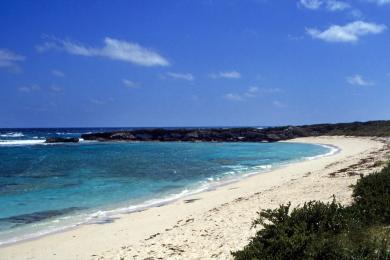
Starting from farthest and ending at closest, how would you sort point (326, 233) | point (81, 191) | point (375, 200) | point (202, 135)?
point (202, 135), point (81, 191), point (375, 200), point (326, 233)

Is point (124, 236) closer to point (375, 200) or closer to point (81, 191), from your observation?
point (375, 200)

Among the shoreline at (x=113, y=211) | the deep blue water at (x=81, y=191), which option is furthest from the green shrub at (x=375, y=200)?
the deep blue water at (x=81, y=191)

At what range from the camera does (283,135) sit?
94688 millimetres

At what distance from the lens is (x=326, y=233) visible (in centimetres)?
697

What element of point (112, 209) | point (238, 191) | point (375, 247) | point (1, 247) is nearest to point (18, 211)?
point (112, 209)

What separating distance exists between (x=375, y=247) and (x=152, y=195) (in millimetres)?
15177

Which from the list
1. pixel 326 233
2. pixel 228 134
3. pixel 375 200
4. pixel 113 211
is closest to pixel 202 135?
pixel 228 134

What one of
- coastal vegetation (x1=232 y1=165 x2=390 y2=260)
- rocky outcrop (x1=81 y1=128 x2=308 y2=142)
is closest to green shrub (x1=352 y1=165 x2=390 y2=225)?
coastal vegetation (x1=232 y1=165 x2=390 y2=260)

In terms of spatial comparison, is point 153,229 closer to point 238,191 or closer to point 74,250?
point 74,250

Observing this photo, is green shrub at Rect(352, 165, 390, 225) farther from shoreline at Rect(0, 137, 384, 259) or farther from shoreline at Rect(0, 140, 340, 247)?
shoreline at Rect(0, 140, 340, 247)

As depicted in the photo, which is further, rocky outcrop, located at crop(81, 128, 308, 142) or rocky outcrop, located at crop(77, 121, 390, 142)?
rocky outcrop, located at crop(81, 128, 308, 142)

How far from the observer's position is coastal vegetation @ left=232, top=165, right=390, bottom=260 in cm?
600

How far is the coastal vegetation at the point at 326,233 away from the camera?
600cm

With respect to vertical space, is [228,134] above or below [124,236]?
above
